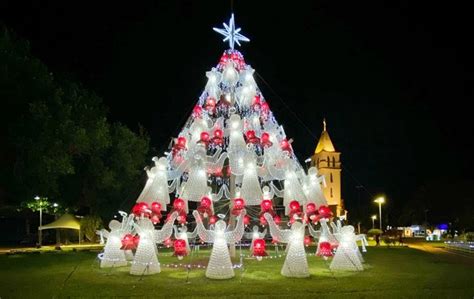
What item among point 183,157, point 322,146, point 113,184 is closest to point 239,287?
point 183,157

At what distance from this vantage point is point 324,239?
52.0 ft

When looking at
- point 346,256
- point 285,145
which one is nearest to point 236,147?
point 285,145

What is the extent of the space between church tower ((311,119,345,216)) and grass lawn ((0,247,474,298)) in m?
47.7

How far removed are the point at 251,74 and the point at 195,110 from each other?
2412mm

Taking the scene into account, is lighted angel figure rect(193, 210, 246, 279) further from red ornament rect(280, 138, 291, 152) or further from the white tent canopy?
the white tent canopy

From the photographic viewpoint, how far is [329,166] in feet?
214

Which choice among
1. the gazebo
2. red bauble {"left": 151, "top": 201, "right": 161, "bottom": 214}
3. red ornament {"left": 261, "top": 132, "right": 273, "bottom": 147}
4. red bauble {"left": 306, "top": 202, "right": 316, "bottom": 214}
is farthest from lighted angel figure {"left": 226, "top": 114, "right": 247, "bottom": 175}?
the gazebo

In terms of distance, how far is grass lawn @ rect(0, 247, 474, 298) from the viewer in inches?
411

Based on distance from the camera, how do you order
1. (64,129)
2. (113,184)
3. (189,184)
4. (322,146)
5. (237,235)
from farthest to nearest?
(322,146)
(113,184)
(64,129)
(189,184)
(237,235)

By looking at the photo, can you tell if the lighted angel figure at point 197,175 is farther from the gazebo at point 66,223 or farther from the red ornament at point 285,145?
the gazebo at point 66,223

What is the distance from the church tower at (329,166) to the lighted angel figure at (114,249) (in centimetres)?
4929

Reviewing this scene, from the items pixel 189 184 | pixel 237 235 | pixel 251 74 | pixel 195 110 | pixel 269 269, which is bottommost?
pixel 269 269

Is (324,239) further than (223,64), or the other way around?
(223,64)

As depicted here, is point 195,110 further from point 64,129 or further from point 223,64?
point 64,129
